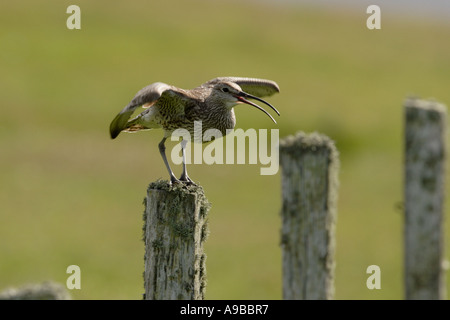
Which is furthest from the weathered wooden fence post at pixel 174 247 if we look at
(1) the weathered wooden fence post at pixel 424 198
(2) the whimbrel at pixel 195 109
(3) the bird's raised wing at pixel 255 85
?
(1) the weathered wooden fence post at pixel 424 198

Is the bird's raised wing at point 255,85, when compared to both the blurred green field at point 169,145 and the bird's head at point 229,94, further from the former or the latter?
the blurred green field at point 169,145

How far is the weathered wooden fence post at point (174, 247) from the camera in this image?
212 inches

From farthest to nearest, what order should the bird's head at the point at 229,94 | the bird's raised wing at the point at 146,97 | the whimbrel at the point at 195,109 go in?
the bird's head at the point at 229,94 < the whimbrel at the point at 195,109 < the bird's raised wing at the point at 146,97

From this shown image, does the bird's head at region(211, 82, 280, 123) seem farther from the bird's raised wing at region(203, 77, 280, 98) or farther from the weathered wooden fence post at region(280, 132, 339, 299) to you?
the weathered wooden fence post at region(280, 132, 339, 299)

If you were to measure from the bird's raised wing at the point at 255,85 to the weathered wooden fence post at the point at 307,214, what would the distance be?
2.91ft

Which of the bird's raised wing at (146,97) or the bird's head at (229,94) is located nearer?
the bird's raised wing at (146,97)

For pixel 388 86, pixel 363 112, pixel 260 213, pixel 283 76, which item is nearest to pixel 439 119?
pixel 260 213

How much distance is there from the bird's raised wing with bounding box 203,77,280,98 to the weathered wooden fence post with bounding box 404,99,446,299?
5.14 ft

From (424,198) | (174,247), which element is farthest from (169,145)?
(174,247)

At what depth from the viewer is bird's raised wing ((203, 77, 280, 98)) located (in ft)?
25.7

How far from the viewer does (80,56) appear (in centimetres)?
3027
